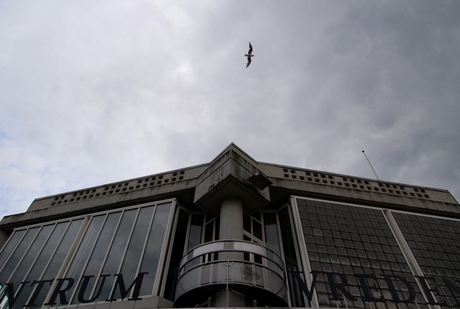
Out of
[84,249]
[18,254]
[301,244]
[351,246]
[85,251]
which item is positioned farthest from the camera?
[18,254]

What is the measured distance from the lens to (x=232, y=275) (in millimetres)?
10523

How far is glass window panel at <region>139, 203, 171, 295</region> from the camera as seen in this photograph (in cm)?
1268

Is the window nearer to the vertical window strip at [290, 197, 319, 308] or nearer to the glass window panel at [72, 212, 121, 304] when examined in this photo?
the glass window panel at [72, 212, 121, 304]

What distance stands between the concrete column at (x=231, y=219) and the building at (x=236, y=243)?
0.06m

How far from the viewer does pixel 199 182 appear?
16094mm

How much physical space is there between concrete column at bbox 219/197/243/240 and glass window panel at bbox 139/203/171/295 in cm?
302

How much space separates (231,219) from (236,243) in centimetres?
225

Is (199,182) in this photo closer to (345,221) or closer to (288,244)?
(288,244)

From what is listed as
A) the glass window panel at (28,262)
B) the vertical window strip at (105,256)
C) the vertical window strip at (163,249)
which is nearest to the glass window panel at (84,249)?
the vertical window strip at (105,256)

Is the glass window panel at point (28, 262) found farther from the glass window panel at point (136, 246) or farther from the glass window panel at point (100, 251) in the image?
the glass window panel at point (136, 246)

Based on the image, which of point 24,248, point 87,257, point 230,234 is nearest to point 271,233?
point 230,234

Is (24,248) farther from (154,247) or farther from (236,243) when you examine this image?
(236,243)

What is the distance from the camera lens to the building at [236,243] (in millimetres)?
11477

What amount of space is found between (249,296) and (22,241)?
14815 mm
